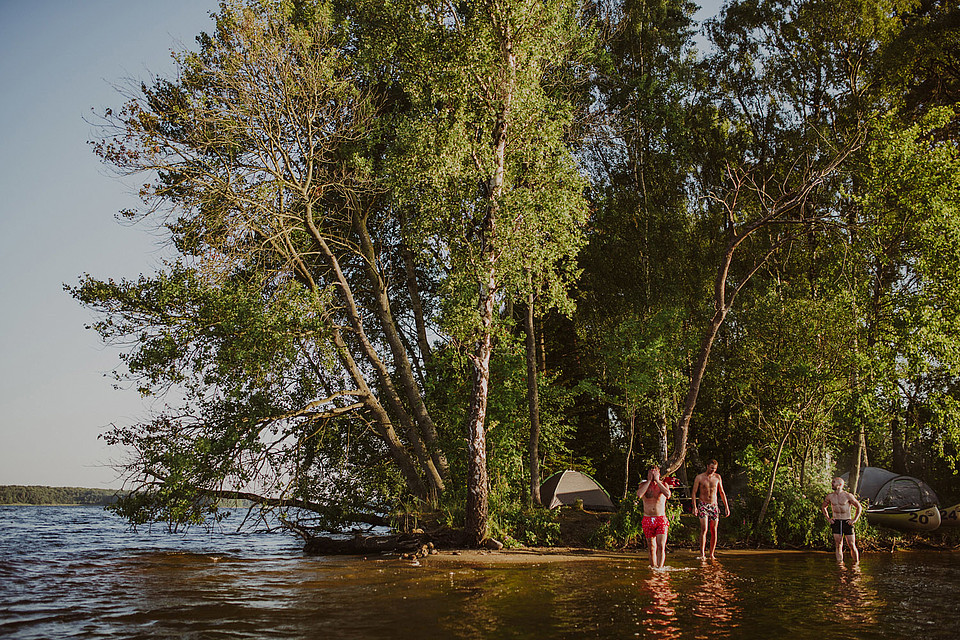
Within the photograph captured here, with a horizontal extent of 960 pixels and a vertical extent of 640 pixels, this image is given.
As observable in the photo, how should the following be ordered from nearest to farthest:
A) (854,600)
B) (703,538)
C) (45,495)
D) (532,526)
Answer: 1. (854,600)
2. (703,538)
3. (532,526)
4. (45,495)

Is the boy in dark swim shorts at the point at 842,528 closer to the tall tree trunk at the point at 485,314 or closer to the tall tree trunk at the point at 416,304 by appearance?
the tall tree trunk at the point at 485,314

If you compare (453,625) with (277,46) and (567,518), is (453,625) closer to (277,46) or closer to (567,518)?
(567,518)

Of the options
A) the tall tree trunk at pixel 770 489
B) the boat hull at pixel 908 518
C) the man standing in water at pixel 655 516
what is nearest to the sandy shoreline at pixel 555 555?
the tall tree trunk at pixel 770 489

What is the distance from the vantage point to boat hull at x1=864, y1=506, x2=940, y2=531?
63.7 feet

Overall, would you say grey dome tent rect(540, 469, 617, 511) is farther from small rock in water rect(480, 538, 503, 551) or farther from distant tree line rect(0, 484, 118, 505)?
distant tree line rect(0, 484, 118, 505)

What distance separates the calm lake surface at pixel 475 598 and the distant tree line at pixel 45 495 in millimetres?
72745

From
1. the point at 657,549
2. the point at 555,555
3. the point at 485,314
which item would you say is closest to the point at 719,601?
the point at 657,549

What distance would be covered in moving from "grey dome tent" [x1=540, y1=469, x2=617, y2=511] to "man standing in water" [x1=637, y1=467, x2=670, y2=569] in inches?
326

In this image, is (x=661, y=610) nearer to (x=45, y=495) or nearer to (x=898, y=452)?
(x=898, y=452)

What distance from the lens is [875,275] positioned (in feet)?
62.5

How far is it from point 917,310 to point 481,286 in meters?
11.0

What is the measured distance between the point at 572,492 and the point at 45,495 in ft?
279

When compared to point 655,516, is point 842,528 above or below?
below

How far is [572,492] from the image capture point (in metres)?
22.7
